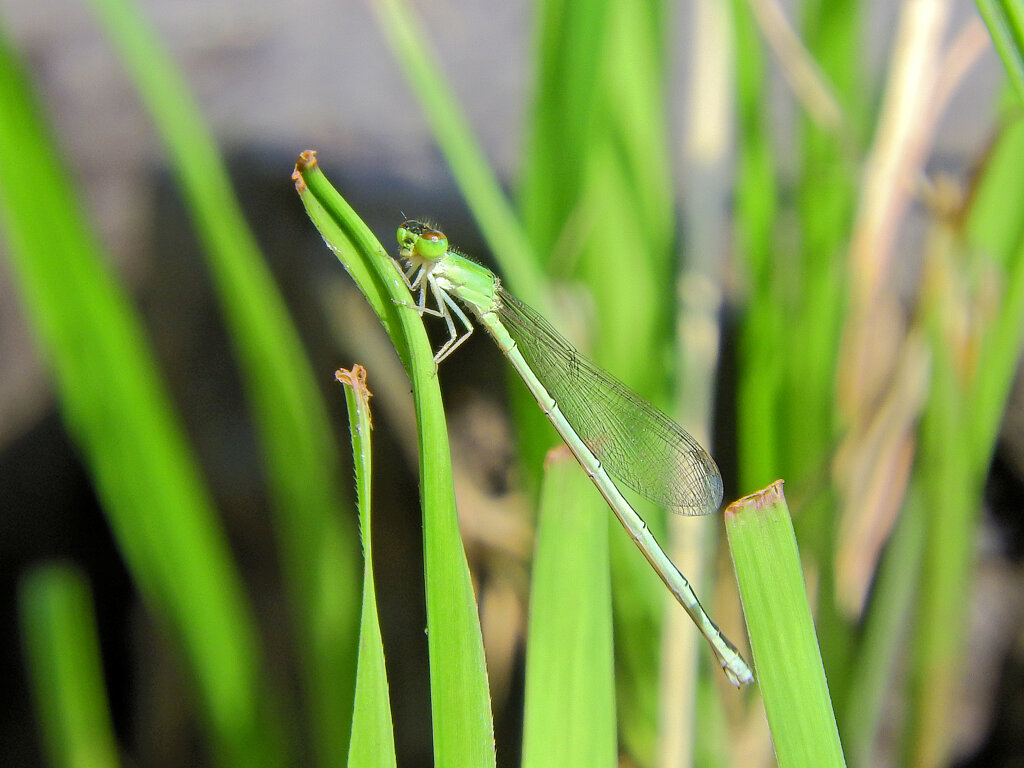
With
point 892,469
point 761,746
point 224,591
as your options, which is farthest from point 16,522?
point 892,469

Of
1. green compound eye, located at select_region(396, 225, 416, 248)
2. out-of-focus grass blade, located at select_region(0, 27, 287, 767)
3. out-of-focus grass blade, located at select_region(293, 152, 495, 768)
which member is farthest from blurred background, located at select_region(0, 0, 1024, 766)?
out-of-focus grass blade, located at select_region(293, 152, 495, 768)

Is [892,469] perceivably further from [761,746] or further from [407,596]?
[407,596]

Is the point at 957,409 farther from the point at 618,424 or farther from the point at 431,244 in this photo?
the point at 431,244

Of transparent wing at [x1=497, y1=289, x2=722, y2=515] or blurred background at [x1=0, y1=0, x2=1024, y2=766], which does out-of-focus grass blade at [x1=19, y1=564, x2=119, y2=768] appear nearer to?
blurred background at [x1=0, y1=0, x2=1024, y2=766]

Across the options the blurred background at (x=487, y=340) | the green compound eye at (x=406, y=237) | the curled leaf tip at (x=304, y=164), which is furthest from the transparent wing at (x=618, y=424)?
the curled leaf tip at (x=304, y=164)

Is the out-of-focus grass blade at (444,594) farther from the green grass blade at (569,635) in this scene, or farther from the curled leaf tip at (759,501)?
the curled leaf tip at (759,501)

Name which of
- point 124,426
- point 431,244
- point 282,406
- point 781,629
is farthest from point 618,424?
point 781,629
